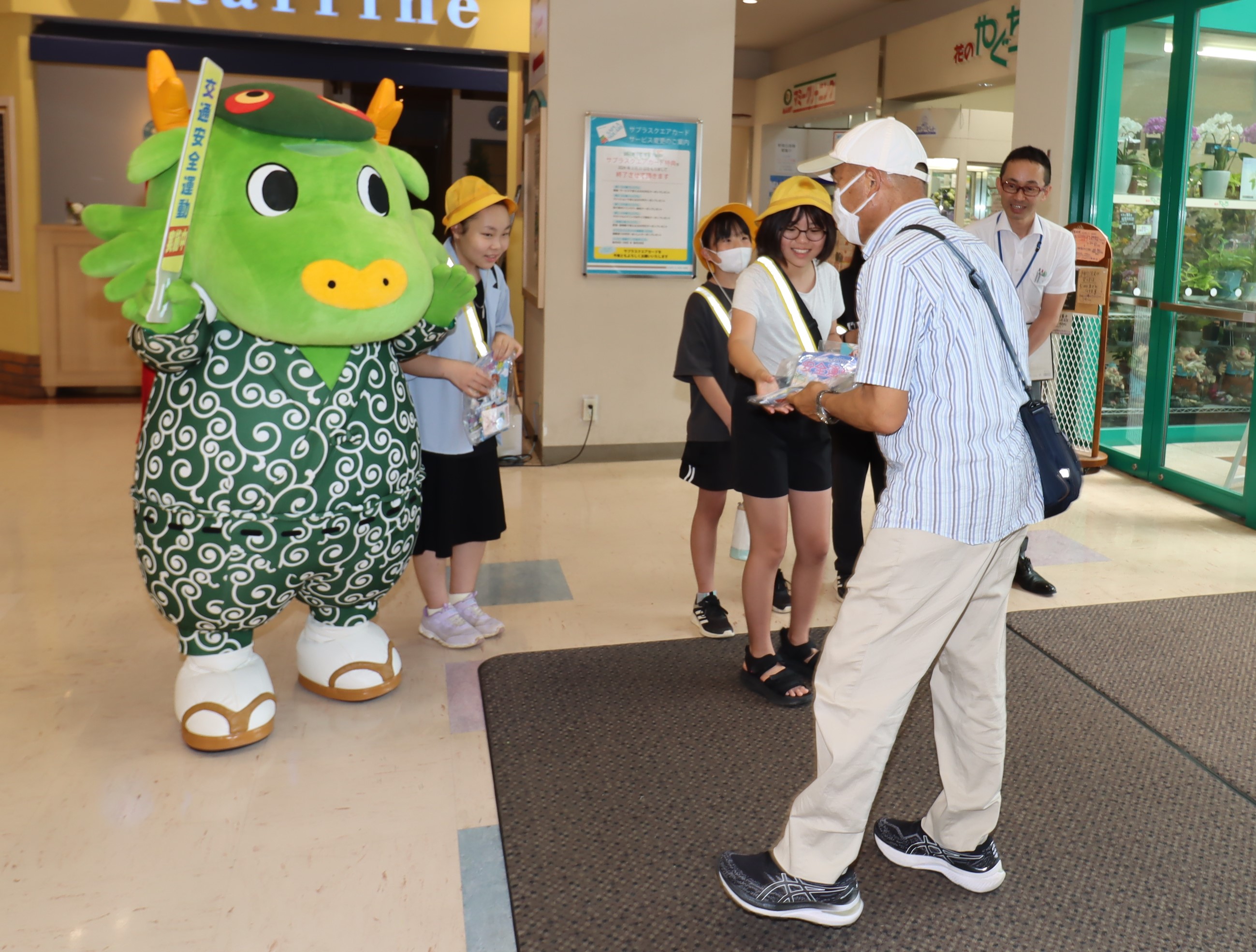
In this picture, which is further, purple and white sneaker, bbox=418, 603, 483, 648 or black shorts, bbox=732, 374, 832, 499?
purple and white sneaker, bbox=418, 603, 483, 648

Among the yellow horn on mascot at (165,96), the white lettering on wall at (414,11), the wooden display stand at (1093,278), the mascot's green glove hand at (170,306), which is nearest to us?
the mascot's green glove hand at (170,306)

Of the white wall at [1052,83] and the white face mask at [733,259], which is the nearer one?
the white face mask at [733,259]

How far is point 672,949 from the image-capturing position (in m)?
1.93

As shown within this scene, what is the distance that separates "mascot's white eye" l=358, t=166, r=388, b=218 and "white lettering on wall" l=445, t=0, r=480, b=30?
5.17m

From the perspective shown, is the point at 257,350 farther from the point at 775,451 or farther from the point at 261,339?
the point at 775,451

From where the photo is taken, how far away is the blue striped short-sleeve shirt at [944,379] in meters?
1.74

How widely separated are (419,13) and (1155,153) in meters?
4.60

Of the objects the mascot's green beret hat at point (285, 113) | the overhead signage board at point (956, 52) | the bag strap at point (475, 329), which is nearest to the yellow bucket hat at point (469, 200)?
the bag strap at point (475, 329)

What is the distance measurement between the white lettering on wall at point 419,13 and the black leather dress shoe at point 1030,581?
537 centimetres

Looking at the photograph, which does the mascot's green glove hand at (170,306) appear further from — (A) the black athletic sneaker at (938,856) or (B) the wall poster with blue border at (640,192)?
(B) the wall poster with blue border at (640,192)

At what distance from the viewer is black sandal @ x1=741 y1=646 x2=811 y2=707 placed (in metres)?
2.87

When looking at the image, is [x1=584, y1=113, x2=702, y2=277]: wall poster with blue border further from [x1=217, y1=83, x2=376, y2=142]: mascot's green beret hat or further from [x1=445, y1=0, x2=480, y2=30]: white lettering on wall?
[x1=217, y1=83, x2=376, y2=142]: mascot's green beret hat

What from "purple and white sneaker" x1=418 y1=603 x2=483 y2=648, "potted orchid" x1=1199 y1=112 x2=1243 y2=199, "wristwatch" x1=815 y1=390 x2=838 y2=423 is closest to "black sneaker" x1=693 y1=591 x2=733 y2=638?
"purple and white sneaker" x1=418 y1=603 x2=483 y2=648

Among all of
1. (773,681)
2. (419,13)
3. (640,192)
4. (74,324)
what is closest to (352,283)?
(773,681)
